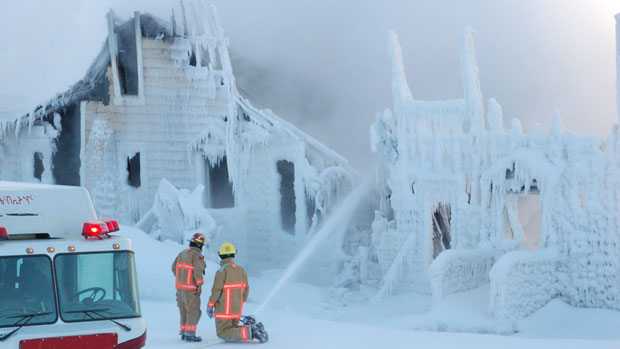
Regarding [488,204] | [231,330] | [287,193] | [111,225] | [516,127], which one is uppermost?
[516,127]

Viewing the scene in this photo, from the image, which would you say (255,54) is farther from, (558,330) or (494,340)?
(494,340)

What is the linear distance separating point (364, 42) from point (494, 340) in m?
17.2

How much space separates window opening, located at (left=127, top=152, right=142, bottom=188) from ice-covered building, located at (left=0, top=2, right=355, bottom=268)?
19 cm

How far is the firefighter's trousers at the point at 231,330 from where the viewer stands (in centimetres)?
1008

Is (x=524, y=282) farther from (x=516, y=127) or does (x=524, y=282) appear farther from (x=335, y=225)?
(x=335, y=225)

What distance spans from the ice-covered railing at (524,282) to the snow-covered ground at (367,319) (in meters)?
0.21

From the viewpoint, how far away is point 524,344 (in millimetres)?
10672

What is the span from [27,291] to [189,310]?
3.47 metres

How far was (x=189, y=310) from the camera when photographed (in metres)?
10.4

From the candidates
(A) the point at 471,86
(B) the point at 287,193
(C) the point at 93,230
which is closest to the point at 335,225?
(B) the point at 287,193

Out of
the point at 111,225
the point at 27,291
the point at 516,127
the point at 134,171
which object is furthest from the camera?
the point at 134,171

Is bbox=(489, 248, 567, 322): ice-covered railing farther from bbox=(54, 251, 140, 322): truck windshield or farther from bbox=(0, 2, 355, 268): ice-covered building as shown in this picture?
bbox=(54, 251, 140, 322): truck windshield

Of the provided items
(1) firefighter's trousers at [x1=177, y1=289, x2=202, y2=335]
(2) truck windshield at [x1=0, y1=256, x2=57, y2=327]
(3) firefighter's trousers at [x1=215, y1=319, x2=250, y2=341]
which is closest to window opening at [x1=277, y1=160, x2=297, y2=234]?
(1) firefighter's trousers at [x1=177, y1=289, x2=202, y2=335]

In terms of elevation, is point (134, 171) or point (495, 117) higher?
point (495, 117)
